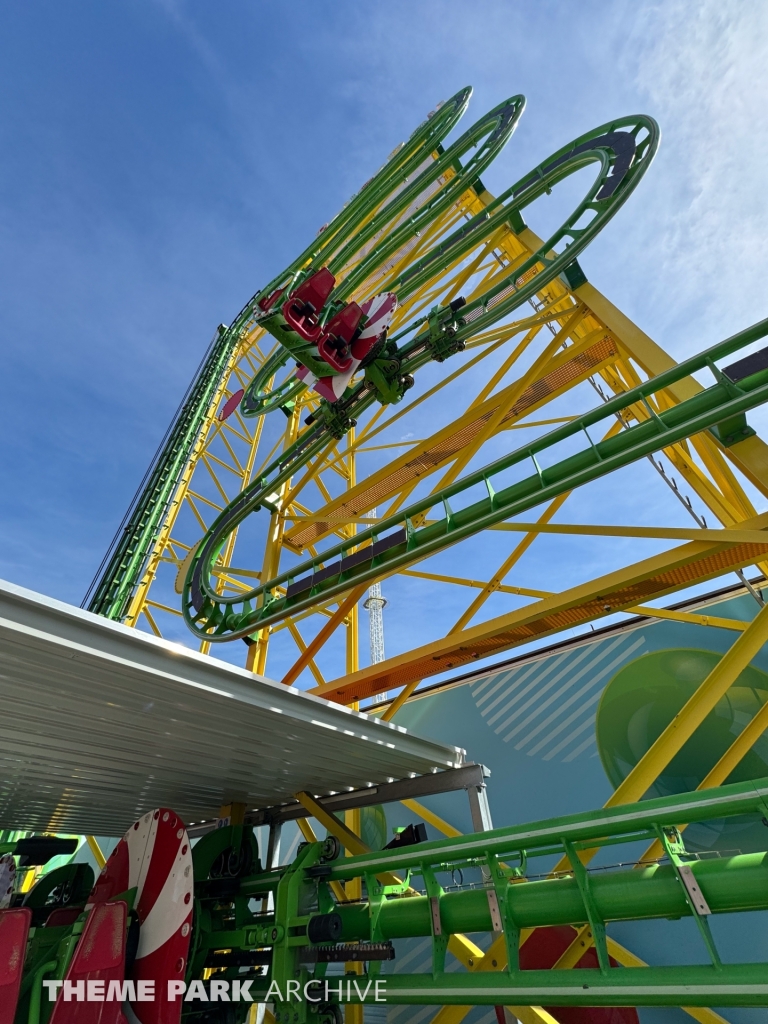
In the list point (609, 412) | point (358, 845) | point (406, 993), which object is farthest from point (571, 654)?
point (406, 993)

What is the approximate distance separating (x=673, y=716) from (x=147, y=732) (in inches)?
225

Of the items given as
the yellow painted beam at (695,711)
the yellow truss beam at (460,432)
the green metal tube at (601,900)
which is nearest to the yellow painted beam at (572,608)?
the yellow painted beam at (695,711)

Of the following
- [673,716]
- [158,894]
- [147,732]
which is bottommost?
[158,894]

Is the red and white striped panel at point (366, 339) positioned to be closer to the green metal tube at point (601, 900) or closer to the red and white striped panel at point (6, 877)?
the green metal tube at point (601, 900)

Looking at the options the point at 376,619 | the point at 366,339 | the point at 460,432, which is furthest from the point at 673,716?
the point at 376,619

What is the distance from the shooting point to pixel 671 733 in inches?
138

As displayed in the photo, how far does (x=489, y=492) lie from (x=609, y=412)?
40.3 inches

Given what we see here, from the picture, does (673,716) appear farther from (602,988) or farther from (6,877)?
(6,877)

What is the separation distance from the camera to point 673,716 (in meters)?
6.57

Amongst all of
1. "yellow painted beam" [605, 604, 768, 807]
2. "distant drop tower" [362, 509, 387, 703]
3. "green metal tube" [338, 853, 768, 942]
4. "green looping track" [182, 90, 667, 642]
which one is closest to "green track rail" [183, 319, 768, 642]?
"green looping track" [182, 90, 667, 642]

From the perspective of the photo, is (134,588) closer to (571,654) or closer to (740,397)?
(571,654)

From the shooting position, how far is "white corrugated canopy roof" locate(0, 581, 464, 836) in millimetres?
3006

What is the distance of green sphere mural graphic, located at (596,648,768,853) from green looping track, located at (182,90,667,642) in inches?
157

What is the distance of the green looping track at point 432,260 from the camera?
5657 millimetres
